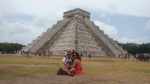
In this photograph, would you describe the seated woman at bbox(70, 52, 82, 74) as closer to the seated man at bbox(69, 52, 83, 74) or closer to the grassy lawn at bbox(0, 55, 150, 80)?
the seated man at bbox(69, 52, 83, 74)

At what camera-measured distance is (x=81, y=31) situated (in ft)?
159

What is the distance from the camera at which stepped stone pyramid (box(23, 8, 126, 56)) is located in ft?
148

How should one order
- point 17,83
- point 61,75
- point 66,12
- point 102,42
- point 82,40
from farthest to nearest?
point 66,12, point 102,42, point 82,40, point 61,75, point 17,83

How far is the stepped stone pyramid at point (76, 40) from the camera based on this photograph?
45.2 meters

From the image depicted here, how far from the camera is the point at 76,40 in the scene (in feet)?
144

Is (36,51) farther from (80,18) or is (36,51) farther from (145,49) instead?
(145,49)

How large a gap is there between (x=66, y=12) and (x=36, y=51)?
15.9m

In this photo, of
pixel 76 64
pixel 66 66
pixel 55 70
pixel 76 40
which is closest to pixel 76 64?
pixel 76 64

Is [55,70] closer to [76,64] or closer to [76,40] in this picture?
[76,64]

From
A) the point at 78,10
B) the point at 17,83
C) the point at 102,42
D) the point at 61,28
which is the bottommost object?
the point at 17,83

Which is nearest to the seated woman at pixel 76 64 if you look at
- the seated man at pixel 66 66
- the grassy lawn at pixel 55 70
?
the seated man at pixel 66 66

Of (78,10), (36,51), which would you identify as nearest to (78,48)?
(36,51)

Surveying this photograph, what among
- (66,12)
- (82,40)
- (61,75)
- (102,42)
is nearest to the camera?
(61,75)

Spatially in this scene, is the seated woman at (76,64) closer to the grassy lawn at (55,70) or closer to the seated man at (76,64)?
the seated man at (76,64)
